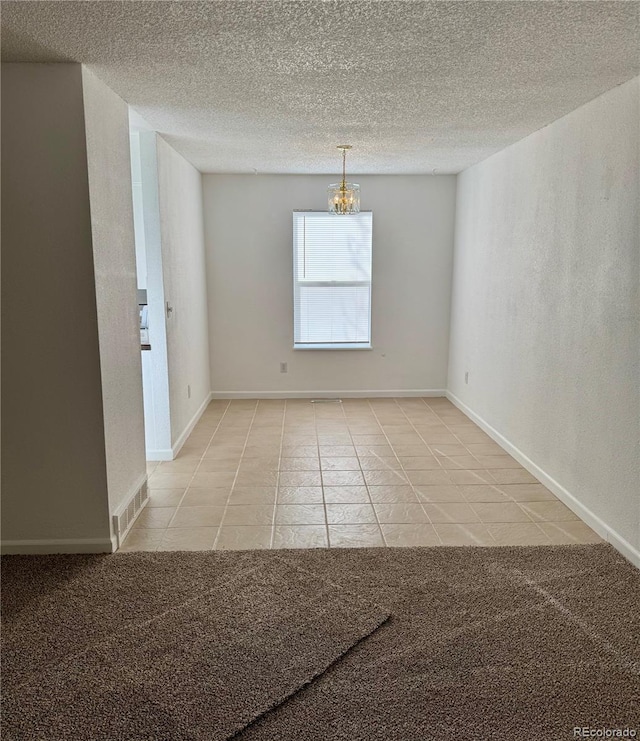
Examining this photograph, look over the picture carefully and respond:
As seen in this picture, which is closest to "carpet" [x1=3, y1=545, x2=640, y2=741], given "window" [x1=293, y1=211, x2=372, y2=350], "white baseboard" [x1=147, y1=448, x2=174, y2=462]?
"white baseboard" [x1=147, y1=448, x2=174, y2=462]

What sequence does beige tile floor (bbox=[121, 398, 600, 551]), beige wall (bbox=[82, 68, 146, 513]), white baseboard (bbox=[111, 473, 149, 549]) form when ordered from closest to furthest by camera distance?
1. beige wall (bbox=[82, 68, 146, 513])
2. white baseboard (bbox=[111, 473, 149, 549])
3. beige tile floor (bbox=[121, 398, 600, 551])

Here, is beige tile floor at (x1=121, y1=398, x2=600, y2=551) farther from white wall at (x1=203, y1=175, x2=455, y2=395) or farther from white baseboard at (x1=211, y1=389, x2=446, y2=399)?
white wall at (x1=203, y1=175, x2=455, y2=395)

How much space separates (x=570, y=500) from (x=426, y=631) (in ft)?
5.18

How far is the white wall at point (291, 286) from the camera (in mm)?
6145

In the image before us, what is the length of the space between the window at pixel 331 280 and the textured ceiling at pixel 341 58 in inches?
84.0

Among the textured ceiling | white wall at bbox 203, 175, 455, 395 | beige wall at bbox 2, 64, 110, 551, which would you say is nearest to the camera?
the textured ceiling

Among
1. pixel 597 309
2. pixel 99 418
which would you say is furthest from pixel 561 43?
pixel 99 418

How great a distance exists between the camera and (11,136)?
2.68m

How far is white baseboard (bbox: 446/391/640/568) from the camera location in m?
2.89

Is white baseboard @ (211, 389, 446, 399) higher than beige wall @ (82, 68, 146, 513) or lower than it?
lower

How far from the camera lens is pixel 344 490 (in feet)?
12.6

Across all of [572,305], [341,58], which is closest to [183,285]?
[341,58]

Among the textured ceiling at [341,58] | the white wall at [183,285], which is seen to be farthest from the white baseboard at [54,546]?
the textured ceiling at [341,58]

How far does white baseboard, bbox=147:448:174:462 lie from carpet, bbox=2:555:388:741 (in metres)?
1.80
